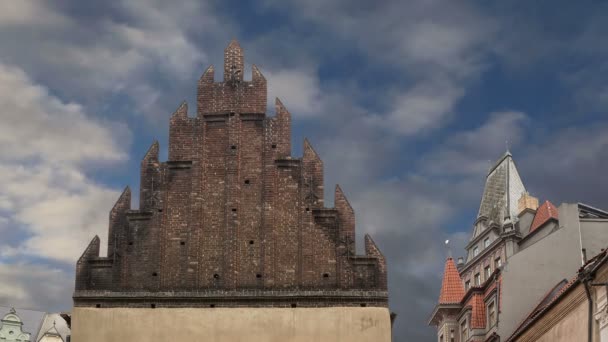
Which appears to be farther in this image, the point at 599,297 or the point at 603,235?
the point at 603,235

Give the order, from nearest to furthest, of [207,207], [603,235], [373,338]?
[373,338] < [207,207] < [603,235]

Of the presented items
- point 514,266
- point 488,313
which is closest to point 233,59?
point 514,266

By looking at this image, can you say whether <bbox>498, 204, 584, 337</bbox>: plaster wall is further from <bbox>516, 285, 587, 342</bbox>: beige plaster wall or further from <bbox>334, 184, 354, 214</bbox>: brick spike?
<bbox>334, 184, 354, 214</bbox>: brick spike

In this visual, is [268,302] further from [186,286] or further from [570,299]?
[570,299]

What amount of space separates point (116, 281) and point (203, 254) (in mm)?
2145

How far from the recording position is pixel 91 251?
2720 centimetres

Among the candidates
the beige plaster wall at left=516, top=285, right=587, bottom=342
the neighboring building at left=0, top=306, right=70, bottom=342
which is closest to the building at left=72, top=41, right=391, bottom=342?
the beige plaster wall at left=516, top=285, right=587, bottom=342

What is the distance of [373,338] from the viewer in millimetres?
26141

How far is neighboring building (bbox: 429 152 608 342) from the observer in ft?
137

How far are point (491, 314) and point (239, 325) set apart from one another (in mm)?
21493

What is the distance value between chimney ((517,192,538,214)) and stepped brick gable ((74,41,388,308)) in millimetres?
41273

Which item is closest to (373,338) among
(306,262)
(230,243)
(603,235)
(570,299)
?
(306,262)

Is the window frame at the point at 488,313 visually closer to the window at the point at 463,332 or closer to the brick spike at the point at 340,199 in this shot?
the window at the point at 463,332

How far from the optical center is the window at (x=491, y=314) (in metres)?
44.9
